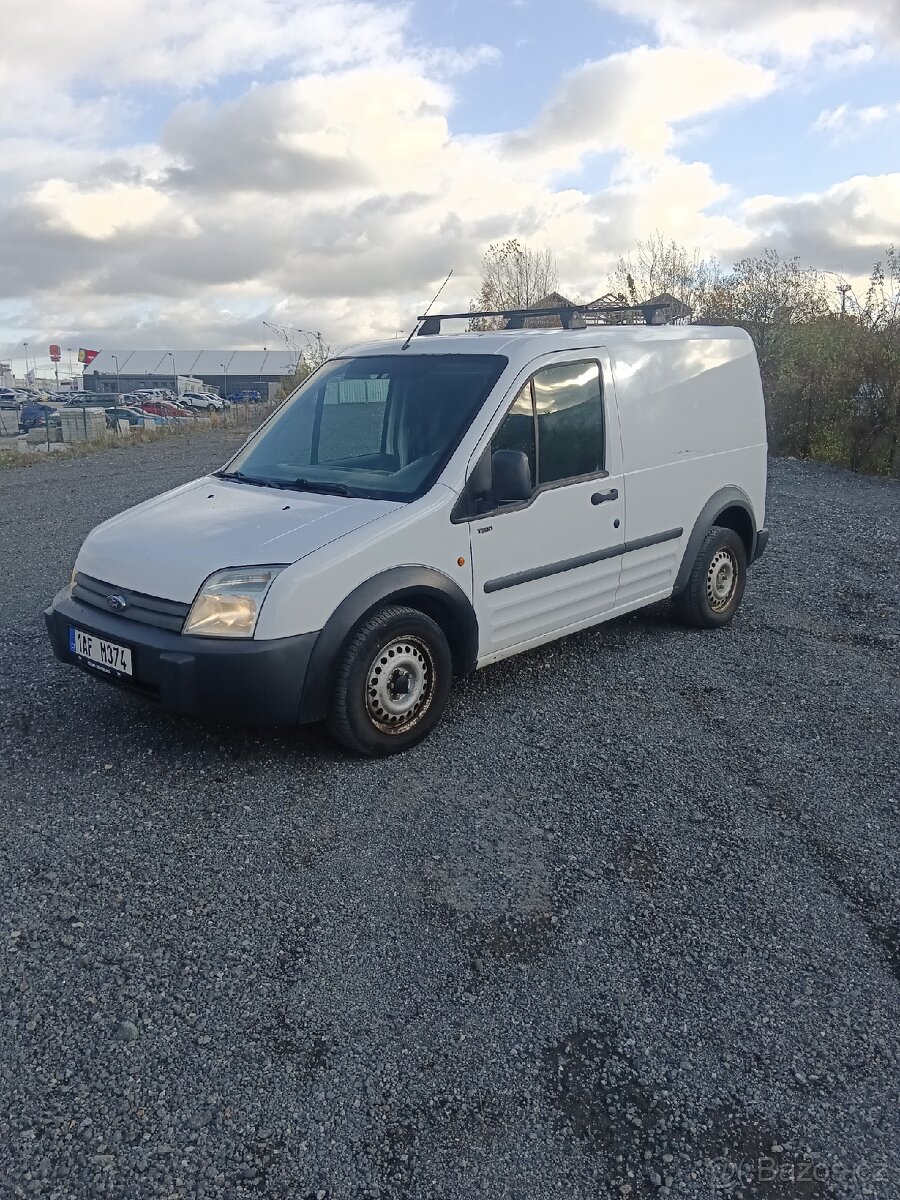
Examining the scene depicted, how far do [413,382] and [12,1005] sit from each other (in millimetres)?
3520

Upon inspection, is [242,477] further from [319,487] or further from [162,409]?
[162,409]

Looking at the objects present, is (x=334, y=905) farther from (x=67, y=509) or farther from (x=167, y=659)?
(x=67, y=509)

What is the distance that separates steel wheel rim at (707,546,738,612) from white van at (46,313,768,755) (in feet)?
0.29

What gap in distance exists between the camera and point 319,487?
489cm

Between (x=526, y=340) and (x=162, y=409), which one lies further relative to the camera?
(x=162, y=409)

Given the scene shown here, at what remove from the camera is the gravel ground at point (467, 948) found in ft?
7.82

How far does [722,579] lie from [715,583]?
11cm

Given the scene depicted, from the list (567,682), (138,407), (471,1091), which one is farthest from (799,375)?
(138,407)

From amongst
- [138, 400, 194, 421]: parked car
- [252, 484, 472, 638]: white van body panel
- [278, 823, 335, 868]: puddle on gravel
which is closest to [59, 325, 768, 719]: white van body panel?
[252, 484, 472, 638]: white van body panel

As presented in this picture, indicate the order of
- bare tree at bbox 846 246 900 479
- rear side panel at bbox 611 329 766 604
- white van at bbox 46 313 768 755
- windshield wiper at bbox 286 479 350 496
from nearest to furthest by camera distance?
white van at bbox 46 313 768 755
windshield wiper at bbox 286 479 350 496
rear side panel at bbox 611 329 766 604
bare tree at bbox 846 246 900 479

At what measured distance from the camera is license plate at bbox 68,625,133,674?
4250 millimetres

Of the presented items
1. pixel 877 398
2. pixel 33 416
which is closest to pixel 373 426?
pixel 877 398

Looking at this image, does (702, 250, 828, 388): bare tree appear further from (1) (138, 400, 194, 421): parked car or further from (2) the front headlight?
(1) (138, 400, 194, 421): parked car

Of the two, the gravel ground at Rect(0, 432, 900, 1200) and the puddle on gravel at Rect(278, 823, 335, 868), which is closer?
the gravel ground at Rect(0, 432, 900, 1200)
